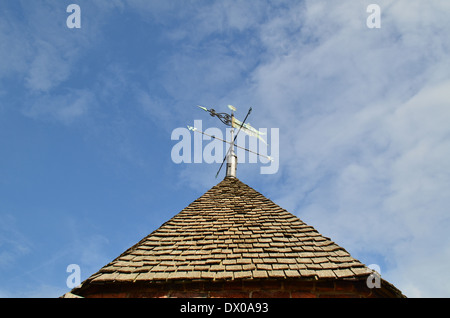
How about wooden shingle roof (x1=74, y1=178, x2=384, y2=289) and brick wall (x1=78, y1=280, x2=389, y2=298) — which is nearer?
brick wall (x1=78, y1=280, x2=389, y2=298)

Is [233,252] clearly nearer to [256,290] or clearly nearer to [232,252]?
[232,252]

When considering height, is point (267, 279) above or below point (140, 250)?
below

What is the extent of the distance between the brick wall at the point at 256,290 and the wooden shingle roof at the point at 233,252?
8 cm

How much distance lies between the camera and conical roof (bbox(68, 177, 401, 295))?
3.50 m

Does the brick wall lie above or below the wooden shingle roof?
below

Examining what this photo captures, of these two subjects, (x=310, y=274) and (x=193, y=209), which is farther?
(x=193, y=209)

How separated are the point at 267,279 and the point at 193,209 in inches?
97.9

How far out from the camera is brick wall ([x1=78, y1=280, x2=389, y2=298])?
337cm

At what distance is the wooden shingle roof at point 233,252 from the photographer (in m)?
3.51

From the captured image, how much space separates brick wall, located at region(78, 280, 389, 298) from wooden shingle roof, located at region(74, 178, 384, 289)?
8cm
